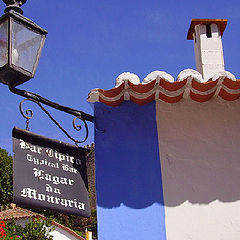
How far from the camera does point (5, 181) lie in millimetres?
25391

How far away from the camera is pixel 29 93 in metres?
4.10

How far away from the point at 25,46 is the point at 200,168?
231cm

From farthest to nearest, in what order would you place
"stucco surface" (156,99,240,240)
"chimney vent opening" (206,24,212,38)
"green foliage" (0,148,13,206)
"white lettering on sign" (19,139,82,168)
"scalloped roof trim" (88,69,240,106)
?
"green foliage" (0,148,13,206), "chimney vent opening" (206,24,212,38), "stucco surface" (156,99,240,240), "scalloped roof trim" (88,69,240,106), "white lettering on sign" (19,139,82,168)

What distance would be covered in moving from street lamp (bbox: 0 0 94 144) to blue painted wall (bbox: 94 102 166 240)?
1.51 m

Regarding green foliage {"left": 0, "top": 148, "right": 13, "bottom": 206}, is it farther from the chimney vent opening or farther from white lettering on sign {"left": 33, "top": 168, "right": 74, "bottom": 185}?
white lettering on sign {"left": 33, "top": 168, "right": 74, "bottom": 185}

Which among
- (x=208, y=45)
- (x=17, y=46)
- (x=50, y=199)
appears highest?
(x=208, y=45)

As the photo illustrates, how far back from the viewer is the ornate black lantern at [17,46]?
371cm

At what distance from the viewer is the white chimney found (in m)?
6.20

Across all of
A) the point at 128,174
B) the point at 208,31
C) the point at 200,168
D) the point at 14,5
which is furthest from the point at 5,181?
the point at 14,5

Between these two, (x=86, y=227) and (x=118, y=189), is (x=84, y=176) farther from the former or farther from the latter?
(x=86, y=227)

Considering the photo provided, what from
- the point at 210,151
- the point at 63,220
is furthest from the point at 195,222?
the point at 63,220

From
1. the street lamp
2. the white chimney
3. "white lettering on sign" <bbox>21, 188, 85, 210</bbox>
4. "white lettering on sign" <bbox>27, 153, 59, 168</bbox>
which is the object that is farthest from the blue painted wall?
the street lamp

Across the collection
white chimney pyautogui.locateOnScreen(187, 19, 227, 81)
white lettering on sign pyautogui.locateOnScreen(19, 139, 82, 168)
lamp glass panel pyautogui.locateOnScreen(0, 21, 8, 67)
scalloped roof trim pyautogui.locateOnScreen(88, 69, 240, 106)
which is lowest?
white lettering on sign pyautogui.locateOnScreen(19, 139, 82, 168)

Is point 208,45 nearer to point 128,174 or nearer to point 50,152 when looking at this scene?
point 128,174
